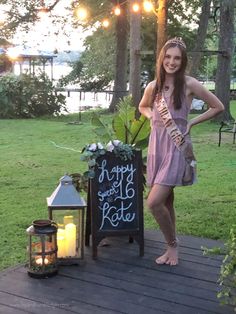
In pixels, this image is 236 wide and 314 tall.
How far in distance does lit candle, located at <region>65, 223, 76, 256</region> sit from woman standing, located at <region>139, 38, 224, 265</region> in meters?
0.65

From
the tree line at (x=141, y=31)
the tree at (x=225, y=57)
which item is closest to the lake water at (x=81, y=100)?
the tree line at (x=141, y=31)

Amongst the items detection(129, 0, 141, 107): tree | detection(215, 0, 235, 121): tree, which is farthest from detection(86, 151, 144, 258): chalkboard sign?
detection(215, 0, 235, 121): tree

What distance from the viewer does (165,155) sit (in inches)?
156

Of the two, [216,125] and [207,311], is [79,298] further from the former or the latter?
[216,125]

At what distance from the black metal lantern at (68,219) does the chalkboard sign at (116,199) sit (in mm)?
138

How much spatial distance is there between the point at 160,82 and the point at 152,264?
1432mm

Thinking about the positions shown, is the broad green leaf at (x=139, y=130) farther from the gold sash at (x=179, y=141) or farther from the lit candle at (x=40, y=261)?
the lit candle at (x=40, y=261)

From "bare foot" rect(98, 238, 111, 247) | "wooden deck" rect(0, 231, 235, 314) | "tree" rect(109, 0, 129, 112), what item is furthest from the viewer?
"tree" rect(109, 0, 129, 112)

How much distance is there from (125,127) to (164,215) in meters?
1.12

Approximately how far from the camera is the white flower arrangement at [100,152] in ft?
13.6

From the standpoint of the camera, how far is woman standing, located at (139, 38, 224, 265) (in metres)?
3.90

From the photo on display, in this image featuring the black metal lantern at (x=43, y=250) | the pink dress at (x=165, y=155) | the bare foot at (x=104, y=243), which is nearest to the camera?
the black metal lantern at (x=43, y=250)

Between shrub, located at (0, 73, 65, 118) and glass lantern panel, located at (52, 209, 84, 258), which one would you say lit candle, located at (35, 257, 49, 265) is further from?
shrub, located at (0, 73, 65, 118)

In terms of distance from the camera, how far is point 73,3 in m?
22.0
